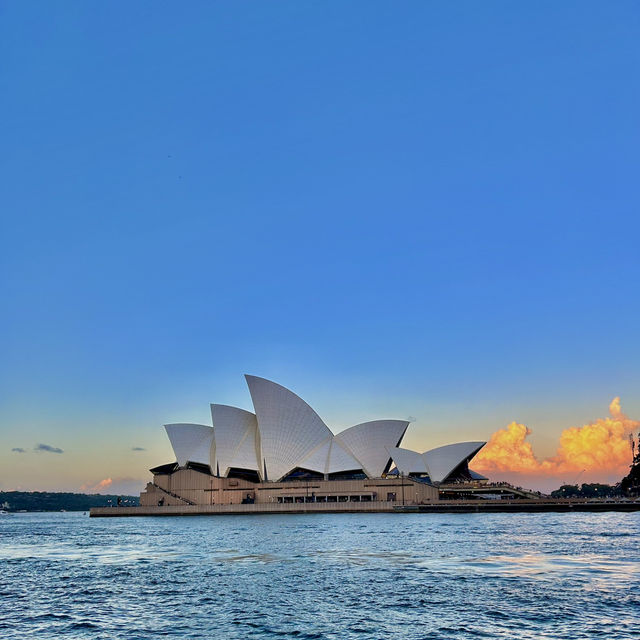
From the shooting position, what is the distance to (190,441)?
87000 millimetres

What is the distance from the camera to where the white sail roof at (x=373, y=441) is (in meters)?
84.6

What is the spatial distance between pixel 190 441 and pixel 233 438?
6614mm

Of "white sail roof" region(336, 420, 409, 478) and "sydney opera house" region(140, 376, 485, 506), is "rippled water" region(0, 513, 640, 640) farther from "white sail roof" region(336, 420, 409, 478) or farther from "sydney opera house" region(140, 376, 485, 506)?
"white sail roof" region(336, 420, 409, 478)

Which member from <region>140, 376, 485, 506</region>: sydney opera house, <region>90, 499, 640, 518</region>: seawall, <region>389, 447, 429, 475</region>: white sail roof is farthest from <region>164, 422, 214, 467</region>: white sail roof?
<region>389, 447, 429, 475</region>: white sail roof

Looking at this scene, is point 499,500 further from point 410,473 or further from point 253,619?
point 253,619

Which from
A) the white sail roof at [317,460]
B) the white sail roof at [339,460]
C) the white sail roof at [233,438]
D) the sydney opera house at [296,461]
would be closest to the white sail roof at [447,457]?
the sydney opera house at [296,461]

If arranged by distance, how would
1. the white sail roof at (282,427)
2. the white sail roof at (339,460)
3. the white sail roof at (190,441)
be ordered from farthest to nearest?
the white sail roof at (190,441)
the white sail roof at (339,460)
the white sail roof at (282,427)

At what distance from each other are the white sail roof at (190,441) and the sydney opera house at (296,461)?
25 cm

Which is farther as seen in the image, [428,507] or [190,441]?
[190,441]

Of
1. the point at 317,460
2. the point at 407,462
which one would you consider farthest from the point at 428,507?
the point at 317,460

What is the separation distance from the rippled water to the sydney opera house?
4450cm

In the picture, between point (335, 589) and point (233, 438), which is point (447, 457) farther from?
point (335, 589)

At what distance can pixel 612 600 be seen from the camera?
18219 millimetres

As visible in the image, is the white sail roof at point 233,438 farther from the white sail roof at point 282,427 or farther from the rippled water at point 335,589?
the rippled water at point 335,589
